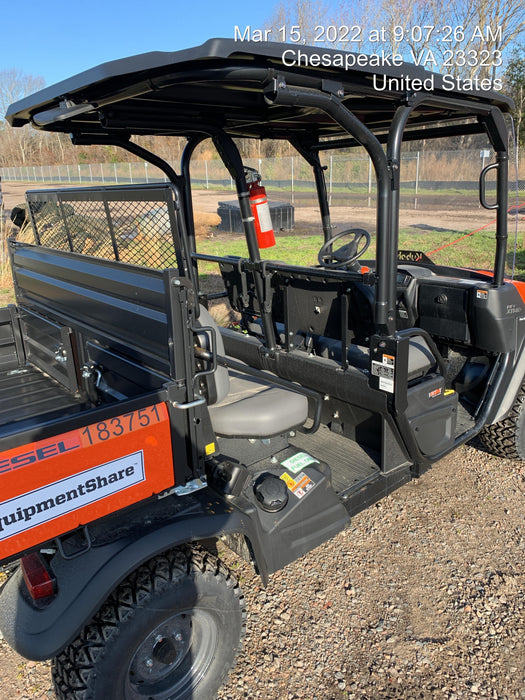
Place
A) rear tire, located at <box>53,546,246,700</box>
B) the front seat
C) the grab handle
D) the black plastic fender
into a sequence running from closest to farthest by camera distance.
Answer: the black plastic fender < rear tire, located at <box>53,546,246,700</box> < the front seat < the grab handle

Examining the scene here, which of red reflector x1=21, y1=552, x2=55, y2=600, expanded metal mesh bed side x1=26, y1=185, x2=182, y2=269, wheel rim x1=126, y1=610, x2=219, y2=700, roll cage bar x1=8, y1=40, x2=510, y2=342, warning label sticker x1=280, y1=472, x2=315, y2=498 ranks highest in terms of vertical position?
roll cage bar x1=8, y1=40, x2=510, y2=342

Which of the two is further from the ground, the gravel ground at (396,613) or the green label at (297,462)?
the green label at (297,462)

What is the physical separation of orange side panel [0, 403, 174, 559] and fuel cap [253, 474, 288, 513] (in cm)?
48

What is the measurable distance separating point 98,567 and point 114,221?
1.46m

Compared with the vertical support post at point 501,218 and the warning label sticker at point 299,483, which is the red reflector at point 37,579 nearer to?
the warning label sticker at point 299,483

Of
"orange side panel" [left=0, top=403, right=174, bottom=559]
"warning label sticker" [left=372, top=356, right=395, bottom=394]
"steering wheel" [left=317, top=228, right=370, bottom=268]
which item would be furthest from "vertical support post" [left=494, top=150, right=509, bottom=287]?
"orange side panel" [left=0, top=403, right=174, bottom=559]

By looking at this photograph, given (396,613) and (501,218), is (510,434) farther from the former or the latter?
(396,613)

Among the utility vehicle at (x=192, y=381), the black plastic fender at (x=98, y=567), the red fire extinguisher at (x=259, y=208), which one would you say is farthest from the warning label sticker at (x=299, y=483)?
the red fire extinguisher at (x=259, y=208)

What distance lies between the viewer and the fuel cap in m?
2.28

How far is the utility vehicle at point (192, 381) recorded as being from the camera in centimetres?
177


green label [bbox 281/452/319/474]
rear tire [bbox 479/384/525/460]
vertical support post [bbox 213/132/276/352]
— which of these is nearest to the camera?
green label [bbox 281/452/319/474]

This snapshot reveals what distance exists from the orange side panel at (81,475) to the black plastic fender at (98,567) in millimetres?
115

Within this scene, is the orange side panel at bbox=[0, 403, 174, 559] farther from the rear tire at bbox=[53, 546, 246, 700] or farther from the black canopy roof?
the black canopy roof

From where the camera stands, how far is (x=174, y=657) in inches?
80.7
